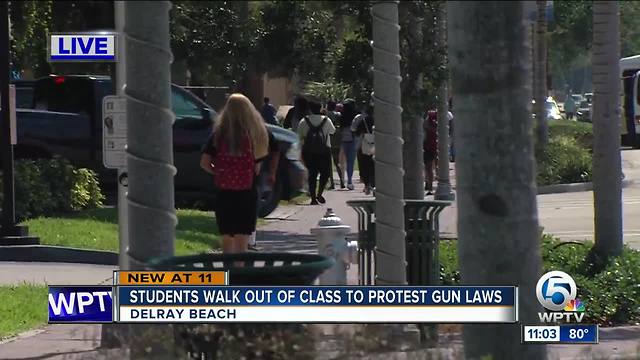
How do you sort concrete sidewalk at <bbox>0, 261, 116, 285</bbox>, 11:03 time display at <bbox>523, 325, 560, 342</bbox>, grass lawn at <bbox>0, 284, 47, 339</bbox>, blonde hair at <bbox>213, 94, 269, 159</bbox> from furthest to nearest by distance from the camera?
concrete sidewalk at <bbox>0, 261, 116, 285</bbox> < blonde hair at <bbox>213, 94, 269, 159</bbox> < grass lawn at <bbox>0, 284, 47, 339</bbox> < 11:03 time display at <bbox>523, 325, 560, 342</bbox>

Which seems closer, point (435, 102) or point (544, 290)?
point (544, 290)

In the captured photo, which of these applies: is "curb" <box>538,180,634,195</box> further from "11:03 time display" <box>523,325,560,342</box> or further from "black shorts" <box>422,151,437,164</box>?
"11:03 time display" <box>523,325,560,342</box>

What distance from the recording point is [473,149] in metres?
5.90

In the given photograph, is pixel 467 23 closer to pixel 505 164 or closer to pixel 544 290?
pixel 505 164

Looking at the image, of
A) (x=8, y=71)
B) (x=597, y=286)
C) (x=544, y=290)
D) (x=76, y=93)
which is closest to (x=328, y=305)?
(x=544, y=290)

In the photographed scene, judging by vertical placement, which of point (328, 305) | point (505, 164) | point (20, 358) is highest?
point (505, 164)

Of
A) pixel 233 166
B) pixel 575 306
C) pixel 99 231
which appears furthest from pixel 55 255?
pixel 575 306

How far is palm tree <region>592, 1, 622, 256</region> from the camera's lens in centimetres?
1215

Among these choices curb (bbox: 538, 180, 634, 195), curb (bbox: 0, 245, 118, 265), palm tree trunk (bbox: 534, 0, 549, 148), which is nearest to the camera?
curb (bbox: 0, 245, 118, 265)

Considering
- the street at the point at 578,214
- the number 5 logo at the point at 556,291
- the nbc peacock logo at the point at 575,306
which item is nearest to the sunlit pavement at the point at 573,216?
the street at the point at 578,214

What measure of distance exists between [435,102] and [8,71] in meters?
5.25

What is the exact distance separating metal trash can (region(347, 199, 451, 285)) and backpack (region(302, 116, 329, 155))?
13.3m

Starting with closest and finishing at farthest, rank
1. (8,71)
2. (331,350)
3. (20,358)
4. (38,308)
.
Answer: (331,350), (20,358), (38,308), (8,71)

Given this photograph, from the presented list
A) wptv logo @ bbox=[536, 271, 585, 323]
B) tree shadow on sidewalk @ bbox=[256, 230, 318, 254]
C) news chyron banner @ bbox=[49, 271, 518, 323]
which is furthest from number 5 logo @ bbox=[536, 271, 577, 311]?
tree shadow on sidewalk @ bbox=[256, 230, 318, 254]
